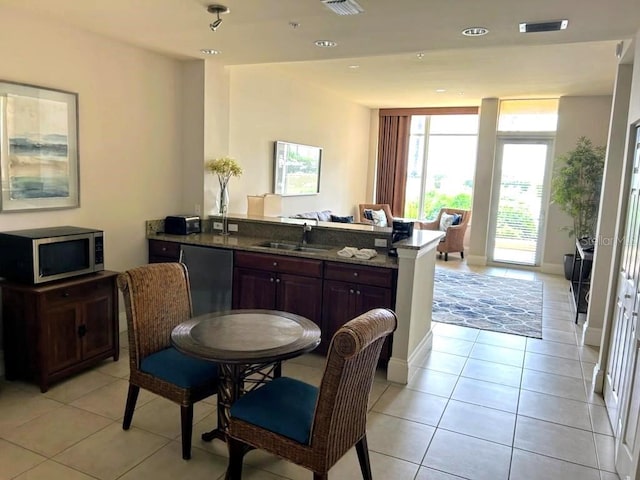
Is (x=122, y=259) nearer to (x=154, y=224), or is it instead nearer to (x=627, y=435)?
(x=154, y=224)

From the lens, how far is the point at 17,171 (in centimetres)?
336

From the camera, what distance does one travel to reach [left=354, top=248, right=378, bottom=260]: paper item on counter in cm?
374

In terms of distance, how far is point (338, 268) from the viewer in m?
3.79

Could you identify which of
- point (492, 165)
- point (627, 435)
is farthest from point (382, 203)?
point (627, 435)

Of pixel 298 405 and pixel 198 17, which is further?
pixel 198 17

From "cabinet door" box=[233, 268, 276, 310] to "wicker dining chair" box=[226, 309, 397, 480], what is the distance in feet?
6.00

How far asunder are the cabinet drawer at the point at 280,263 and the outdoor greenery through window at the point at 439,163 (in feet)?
20.3

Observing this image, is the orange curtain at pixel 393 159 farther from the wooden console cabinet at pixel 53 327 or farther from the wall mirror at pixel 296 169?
the wooden console cabinet at pixel 53 327

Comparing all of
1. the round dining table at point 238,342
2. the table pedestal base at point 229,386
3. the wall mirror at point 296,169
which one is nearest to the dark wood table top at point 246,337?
the round dining table at point 238,342

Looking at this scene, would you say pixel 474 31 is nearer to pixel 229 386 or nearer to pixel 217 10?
pixel 217 10

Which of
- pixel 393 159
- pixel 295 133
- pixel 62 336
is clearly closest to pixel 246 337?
pixel 62 336

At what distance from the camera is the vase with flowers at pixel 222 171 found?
190 inches

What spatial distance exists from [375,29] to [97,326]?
3058 millimetres

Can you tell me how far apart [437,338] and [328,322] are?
4.23 ft
